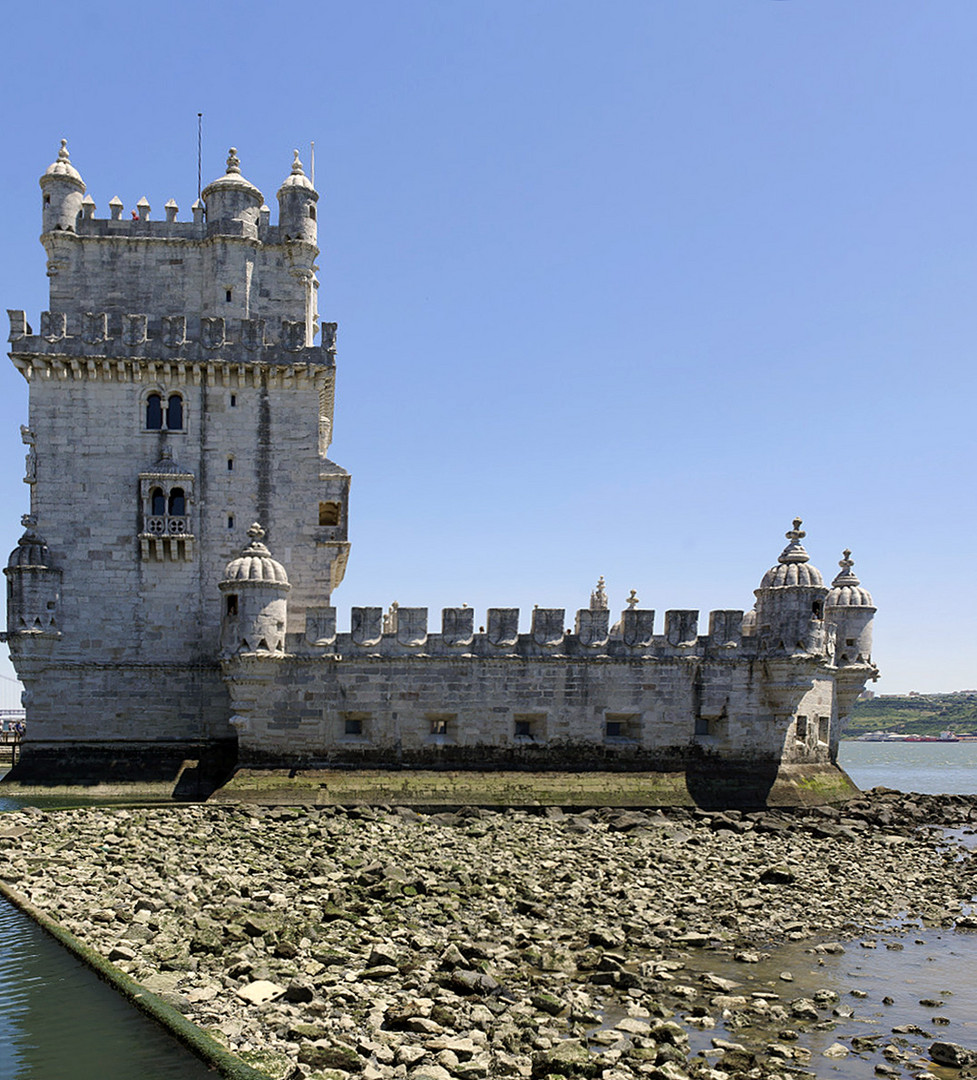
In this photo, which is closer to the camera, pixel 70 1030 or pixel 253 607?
pixel 70 1030

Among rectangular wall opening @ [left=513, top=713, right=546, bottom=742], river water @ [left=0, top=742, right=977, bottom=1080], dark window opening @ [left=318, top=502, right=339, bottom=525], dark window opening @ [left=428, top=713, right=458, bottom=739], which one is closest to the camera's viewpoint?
river water @ [left=0, top=742, right=977, bottom=1080]

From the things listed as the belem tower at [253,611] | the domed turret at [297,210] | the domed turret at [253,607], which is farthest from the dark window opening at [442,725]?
the domed turret at [297,210]

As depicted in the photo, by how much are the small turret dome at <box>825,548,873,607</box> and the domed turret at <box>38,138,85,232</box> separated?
27.1 m

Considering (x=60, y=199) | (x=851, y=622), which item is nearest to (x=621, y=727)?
(x=851, y=622)

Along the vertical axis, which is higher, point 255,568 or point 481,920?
point 255,568

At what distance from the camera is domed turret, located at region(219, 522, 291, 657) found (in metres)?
25.9

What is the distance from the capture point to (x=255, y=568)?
86.0 ft

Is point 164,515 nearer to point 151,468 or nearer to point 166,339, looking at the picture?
point 151,468

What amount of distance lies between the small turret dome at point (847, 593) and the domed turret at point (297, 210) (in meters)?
20.8

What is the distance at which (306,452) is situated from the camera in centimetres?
3072

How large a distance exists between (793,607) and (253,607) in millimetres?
14796

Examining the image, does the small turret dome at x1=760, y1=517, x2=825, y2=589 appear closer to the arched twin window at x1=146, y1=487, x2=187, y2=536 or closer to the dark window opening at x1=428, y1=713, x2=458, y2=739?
the dark window opening at x1=428, y1=713, x2=458, y2=739

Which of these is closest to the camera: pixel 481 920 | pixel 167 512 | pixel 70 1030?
pixel 70 1030

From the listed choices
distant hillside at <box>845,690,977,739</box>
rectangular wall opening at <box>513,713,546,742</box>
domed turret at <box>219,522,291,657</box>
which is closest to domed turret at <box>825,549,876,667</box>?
rectangular wall opening at <box>513,713,546,742</box>
